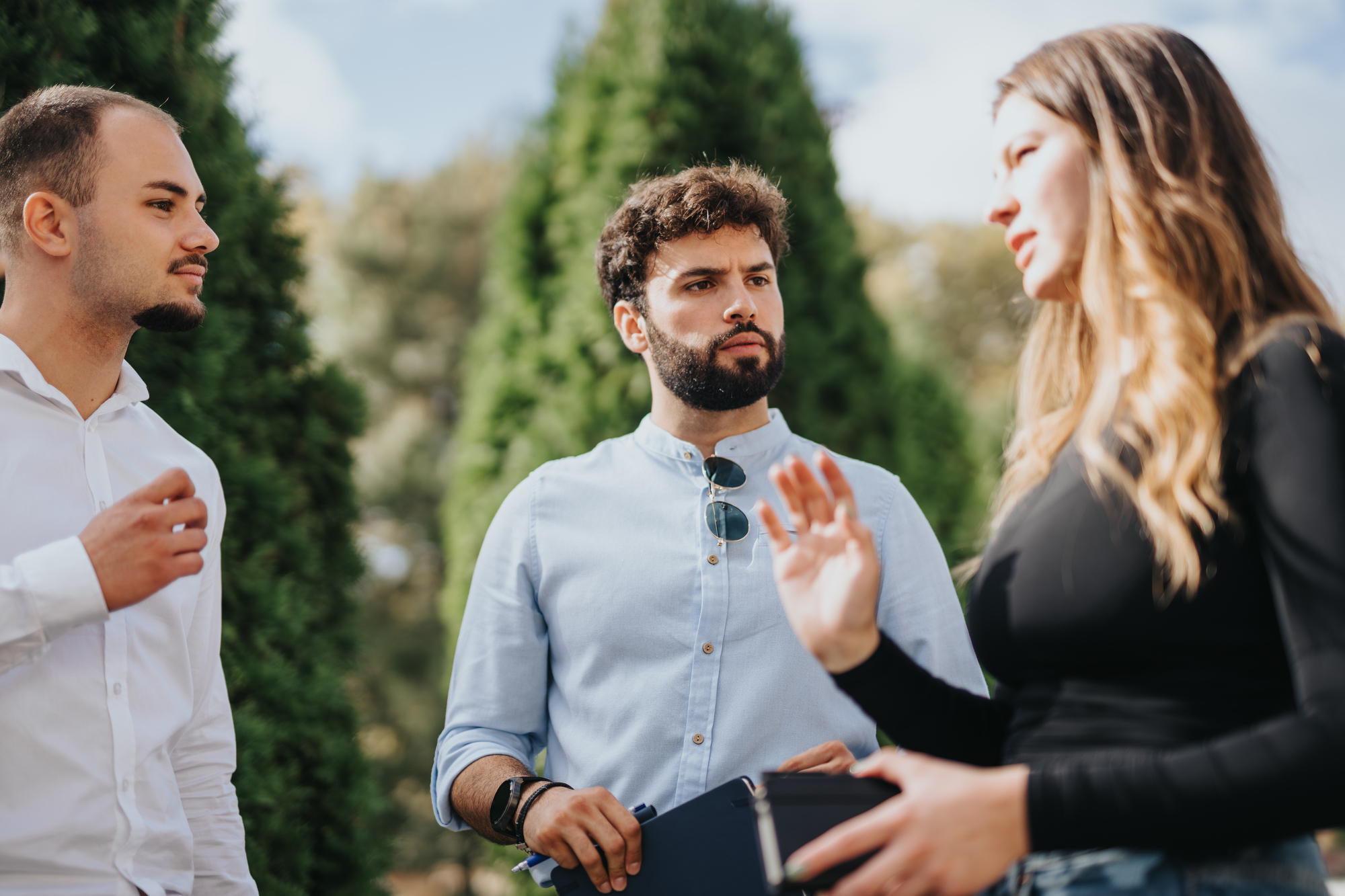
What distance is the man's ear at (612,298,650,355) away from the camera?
272cm

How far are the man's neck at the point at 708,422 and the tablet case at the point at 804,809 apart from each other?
125 centimetres

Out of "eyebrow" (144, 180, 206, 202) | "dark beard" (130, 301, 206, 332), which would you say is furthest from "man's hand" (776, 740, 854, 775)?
"eyebrow" (144, 180, 206, 202)

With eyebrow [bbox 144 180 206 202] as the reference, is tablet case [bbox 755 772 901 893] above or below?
below

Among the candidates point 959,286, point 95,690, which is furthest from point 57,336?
point 959,286

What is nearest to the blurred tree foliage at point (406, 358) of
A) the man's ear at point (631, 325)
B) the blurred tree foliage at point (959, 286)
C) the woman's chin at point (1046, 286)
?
the man's ear at point (631, 325)

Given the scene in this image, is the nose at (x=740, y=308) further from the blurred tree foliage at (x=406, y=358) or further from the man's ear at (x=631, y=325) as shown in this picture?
the blurred tree foliage at (x=406, y=358)

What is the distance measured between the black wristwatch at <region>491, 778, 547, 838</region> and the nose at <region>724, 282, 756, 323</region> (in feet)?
→ 3.84

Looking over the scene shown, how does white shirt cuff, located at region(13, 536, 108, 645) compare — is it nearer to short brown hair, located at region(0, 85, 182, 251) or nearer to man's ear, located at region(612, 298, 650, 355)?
short brown hair, located at region(0, 85, 182, 251)

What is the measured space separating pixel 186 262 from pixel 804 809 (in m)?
1.75

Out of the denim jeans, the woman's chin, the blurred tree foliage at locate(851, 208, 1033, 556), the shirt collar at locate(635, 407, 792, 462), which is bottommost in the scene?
the denim jeans

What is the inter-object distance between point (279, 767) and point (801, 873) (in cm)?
231

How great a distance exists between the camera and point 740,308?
8.05 feet

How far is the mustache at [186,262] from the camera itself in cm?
212

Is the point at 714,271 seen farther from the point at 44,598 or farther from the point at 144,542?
the point at 44,598
